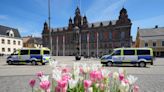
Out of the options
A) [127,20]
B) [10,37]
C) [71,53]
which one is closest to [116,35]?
[127,20]

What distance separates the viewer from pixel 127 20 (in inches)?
2963

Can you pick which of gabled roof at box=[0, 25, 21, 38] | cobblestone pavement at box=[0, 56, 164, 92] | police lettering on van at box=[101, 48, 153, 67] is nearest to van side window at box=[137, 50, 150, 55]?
police lettering on van at box=[101, 48, 153, 67]

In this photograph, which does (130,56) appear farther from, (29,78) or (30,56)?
(29,78)

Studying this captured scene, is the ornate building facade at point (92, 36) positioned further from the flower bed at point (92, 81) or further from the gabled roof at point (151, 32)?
the flower bed at point (92, 81)

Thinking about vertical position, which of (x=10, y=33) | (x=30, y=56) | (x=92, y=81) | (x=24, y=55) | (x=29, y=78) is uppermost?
(x=10, y=33)

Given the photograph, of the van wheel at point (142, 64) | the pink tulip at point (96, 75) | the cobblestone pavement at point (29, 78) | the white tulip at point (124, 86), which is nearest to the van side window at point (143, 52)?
the van wheel at point (142, 64)

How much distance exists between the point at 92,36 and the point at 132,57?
67.6 meters

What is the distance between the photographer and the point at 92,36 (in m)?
87.3

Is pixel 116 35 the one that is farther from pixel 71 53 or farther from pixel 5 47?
pixel 5 47

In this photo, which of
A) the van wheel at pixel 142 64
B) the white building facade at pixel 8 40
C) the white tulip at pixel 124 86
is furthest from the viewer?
the white building facade at pixel 8 40

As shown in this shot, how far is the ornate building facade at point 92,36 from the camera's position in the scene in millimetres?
76250

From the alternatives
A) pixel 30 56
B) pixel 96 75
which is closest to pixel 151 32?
pixel 30 56

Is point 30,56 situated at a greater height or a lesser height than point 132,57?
greater

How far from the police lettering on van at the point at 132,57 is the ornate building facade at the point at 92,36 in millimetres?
48570
